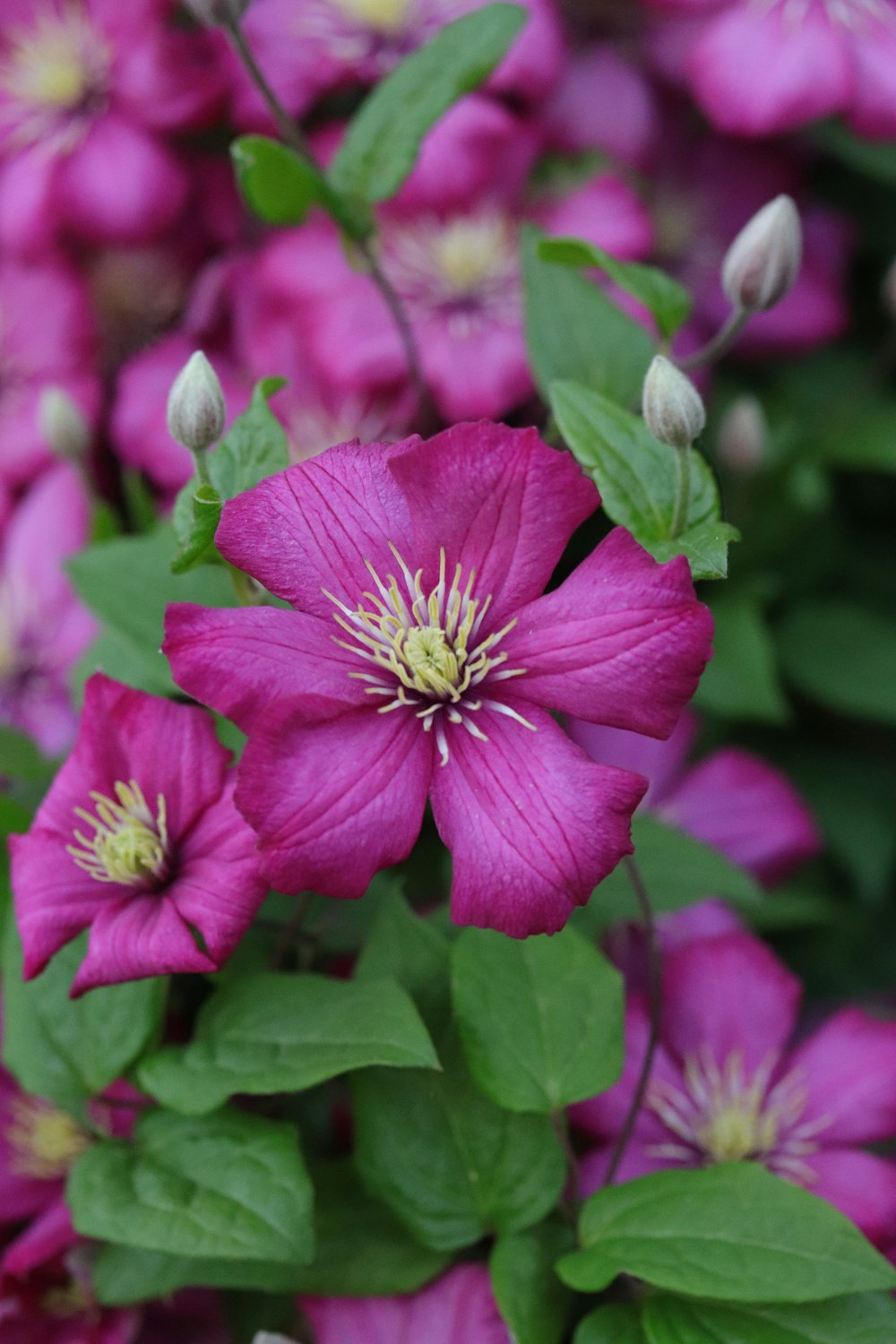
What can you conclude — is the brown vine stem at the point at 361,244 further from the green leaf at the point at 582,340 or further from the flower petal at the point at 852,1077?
the flower petal at the point at 852,1077

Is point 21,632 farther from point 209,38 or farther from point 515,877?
point 515,877

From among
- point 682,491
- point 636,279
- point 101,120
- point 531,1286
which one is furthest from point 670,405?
point 101,120

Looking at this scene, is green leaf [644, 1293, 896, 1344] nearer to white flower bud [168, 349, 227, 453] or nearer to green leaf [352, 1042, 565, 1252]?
green leaf [352, 1042, 565, 1252]

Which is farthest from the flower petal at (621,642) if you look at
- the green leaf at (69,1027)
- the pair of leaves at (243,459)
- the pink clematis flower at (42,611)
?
the pink clematis flower at (42,611)

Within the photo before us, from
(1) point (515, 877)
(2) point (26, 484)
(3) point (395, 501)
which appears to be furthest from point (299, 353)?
(1) point (515, 877)

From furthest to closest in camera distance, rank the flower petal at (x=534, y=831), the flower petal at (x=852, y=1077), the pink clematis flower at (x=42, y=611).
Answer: the pink clematis flower at (x=42, y=611) → the flower petal at (x=852, y=1077) → the flower petal at (x=534, y=831)

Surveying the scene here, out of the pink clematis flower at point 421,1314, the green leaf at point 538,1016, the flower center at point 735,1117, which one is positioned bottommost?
the flower center at point 735,1117

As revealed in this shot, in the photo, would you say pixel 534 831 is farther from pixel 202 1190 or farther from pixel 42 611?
pixel 42 611
